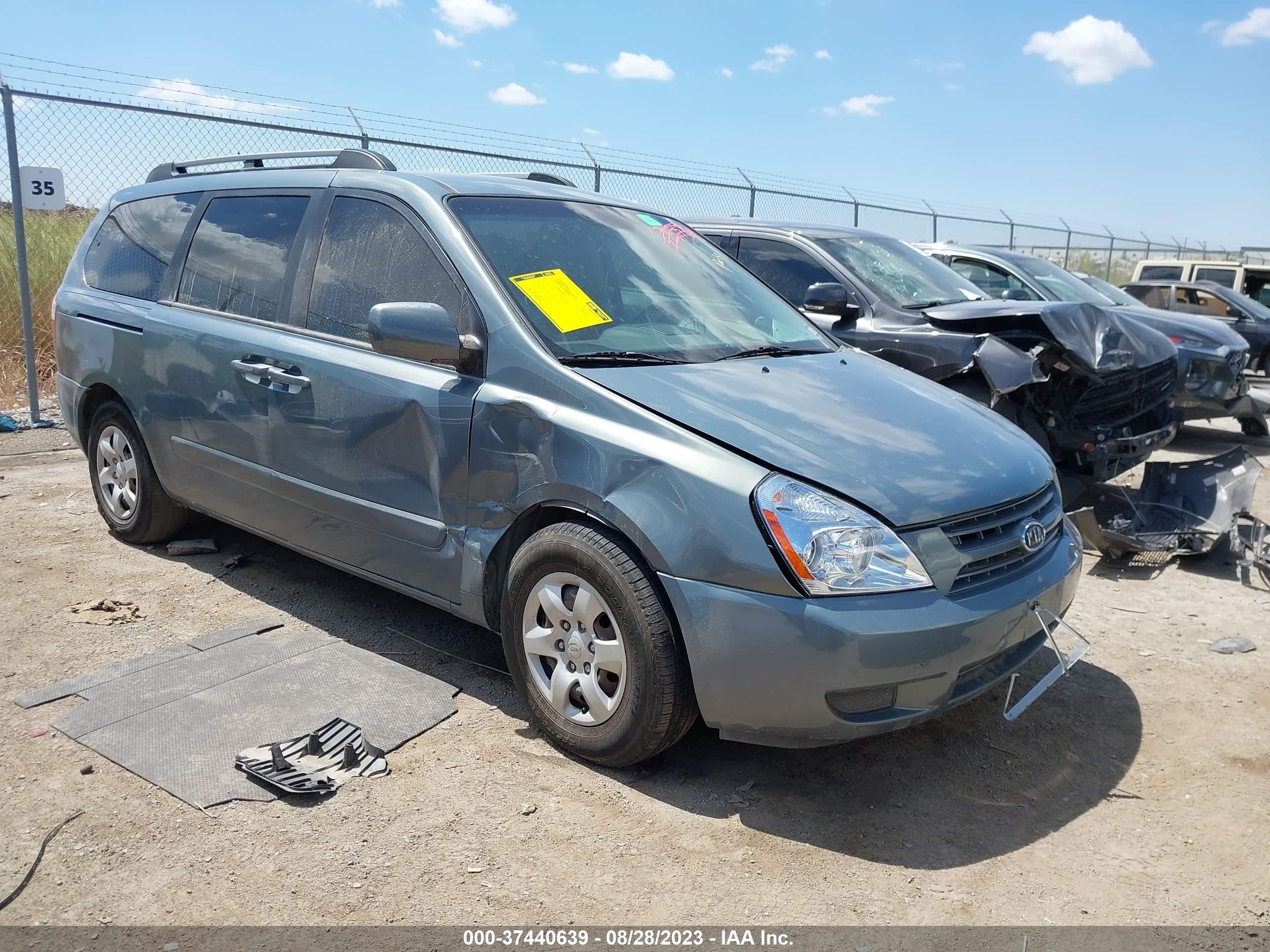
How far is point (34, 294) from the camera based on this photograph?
9.73 meters

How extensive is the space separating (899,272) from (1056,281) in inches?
163

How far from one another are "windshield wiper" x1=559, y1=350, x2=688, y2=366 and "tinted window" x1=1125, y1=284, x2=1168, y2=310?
12638mm

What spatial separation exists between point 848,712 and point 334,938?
1.46m

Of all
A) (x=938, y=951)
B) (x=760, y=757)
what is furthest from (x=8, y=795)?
(x=938, y=951)

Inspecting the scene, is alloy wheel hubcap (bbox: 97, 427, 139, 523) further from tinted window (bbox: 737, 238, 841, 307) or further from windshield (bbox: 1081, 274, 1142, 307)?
windshield (bbox: 1081, 274, 1142, 307)

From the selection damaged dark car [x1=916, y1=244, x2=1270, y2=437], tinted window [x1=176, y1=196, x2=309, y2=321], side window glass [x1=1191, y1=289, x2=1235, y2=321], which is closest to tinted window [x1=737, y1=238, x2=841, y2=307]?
damaged dark car [x1=916, y1=244, x2=1270, y2=437]

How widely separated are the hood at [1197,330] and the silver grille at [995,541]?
5985 mm

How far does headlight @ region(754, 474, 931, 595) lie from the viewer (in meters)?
2.77

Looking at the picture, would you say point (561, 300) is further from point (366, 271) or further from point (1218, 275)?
point (1218, 275)

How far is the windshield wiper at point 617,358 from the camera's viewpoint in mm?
3340

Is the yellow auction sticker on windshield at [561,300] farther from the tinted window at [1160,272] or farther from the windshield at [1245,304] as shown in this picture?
the tinted window at [1160,272]

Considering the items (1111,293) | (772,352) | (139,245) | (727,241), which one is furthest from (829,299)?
(1111,293)

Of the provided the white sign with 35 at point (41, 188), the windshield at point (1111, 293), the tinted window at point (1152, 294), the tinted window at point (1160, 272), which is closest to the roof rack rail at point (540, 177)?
the white sign with 35 at point (41, 188)

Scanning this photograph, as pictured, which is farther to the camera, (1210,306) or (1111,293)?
(1210,306)
